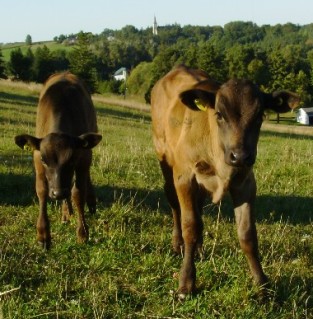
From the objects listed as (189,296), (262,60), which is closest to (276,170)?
(189,296)

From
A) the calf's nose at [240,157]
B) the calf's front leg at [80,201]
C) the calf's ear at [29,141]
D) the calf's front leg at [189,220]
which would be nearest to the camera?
the calf's nose at [240,157]

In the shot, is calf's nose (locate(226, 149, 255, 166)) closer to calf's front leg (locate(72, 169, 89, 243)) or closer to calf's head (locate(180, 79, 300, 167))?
calf's head (locate(180, 79, 300, 167))

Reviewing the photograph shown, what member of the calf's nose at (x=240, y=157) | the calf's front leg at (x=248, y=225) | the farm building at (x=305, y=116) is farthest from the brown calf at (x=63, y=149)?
the farm building at (x=305, y=116)

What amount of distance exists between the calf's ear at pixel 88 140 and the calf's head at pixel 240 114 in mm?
2002

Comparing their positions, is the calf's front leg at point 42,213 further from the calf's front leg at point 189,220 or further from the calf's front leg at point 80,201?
the calf's front leg at point 189,220

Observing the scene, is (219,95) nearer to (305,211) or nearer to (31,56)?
(305,211)

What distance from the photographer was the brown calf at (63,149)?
6.75 metres

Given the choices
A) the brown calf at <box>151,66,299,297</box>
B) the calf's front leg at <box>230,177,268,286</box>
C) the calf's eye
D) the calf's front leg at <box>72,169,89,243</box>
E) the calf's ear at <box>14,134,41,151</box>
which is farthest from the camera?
the calf's ear at <box>14,134,41,151</box>

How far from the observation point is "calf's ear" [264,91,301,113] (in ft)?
18.0

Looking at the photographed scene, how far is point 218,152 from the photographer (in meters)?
5.55

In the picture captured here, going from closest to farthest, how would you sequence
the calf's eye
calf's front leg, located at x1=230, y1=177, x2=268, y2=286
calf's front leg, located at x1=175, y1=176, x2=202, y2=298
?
the calf's eye
calf's front leg, located at x1=230, y1=177, x2=268, y2=286
calf's front leg, located at x1=175, y1=176, x2=202, y2=298

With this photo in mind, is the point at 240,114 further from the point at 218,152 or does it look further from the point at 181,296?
the point at 181,296

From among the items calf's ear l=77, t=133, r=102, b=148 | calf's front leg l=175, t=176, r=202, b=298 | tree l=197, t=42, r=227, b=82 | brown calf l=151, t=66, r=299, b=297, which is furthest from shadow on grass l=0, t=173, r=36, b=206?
tree l=197, t=42, r=227, b=82

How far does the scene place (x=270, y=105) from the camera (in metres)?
5.53
